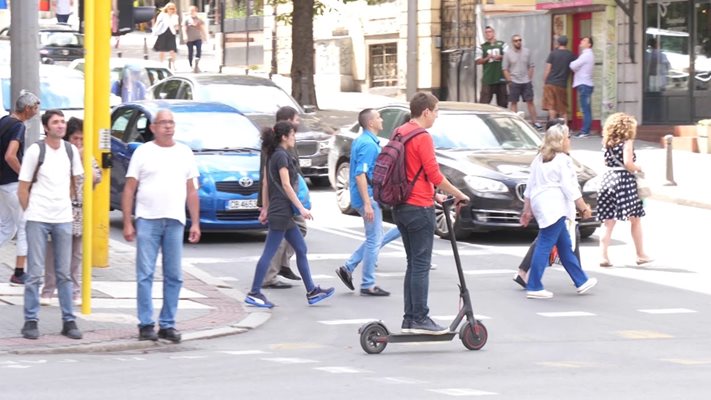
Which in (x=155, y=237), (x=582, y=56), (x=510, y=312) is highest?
(x=582, y=56)

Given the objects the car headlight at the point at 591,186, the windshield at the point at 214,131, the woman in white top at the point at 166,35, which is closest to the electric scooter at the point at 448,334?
the car headlight at the point at 591,186

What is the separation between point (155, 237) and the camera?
439 inches

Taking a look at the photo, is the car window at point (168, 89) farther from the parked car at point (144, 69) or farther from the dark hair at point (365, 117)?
the dark hair at point (365, 117)

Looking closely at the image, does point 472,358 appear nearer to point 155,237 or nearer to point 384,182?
point 384,182

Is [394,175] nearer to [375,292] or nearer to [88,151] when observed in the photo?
[88,151]

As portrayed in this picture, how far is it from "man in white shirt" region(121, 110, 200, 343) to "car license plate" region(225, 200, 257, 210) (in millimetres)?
5753

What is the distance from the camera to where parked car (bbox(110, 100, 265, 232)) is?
56.2 feet

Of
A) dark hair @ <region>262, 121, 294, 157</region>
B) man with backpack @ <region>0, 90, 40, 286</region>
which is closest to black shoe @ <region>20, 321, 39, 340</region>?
man with backpack @ <region>0, 90, 40, 286</region>

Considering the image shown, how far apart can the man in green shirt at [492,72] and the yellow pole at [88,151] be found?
1883 cm

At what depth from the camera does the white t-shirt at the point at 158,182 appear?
11.1 meters

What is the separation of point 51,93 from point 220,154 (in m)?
5.53

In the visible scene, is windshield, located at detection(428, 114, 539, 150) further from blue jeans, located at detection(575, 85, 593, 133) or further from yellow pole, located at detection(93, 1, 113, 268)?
blue jeans, located at detection(575, 85, 593, 133)

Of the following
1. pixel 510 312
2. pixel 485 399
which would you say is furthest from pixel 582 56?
pixel 485 399

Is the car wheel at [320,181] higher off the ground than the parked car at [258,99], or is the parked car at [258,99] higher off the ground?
the parked car at [258,99]
